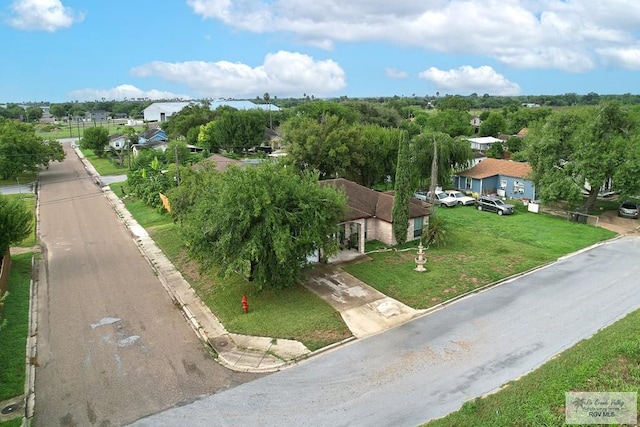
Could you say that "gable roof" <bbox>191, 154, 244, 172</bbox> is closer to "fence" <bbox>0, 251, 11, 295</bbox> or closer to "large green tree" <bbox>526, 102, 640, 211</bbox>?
"fence" <bbox>0, 251, 11, 295</bbox>

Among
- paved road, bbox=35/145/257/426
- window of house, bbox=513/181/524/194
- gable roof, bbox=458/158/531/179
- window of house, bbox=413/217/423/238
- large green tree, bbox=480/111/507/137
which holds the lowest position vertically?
paved road, bbox=35/145/257/426

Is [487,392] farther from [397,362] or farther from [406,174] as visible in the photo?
[406,174]

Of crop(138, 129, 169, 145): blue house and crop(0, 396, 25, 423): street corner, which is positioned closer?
crop(0, 396, 25, 423): street corner

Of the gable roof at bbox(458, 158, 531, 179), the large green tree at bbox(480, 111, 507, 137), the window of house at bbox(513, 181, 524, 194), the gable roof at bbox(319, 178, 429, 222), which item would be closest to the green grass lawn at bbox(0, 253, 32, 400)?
the gable roof at bbox(319, 178, 429, 222)

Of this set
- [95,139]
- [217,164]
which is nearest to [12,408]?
[217,164]

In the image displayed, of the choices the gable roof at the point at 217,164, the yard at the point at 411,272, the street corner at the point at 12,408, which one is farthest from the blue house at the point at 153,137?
the street corner at the point at 12,408

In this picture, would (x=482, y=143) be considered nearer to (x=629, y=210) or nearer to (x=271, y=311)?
(x=629, y=210)
